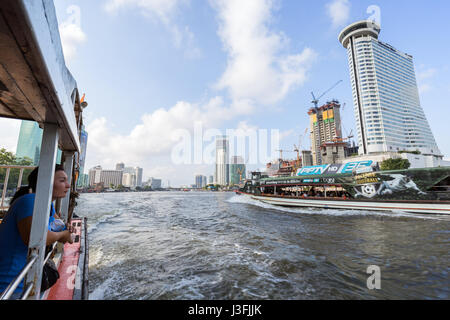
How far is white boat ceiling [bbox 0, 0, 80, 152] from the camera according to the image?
1010mm

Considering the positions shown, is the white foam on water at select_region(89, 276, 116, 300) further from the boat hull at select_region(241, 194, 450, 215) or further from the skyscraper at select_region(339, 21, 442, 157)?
the skyscraper at select_region(339, 21, 442, 157)

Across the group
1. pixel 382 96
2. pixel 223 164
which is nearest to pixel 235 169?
pixel 223 164

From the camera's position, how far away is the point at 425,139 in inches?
3652

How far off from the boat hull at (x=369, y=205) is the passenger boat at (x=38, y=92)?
20.8 m

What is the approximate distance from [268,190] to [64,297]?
26293 millimetres

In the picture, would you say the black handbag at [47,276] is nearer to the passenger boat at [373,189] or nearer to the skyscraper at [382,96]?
the passenger boat at [373,189]

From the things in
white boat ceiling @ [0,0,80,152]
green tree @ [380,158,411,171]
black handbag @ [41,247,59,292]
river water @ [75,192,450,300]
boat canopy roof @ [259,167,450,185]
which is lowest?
river water @ [75,192,450,300]

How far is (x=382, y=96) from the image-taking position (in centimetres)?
8850

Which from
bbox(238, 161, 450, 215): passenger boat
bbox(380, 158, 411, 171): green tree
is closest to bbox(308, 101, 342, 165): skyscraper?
bbox(380, 158, 411, 171): green tree

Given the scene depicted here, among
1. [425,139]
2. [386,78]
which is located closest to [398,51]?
[386,78]

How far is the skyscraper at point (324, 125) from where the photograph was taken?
122375 millimetres

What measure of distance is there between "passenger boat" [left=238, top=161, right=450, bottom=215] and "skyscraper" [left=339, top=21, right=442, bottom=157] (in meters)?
73.4

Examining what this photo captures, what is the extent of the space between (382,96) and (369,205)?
335ft

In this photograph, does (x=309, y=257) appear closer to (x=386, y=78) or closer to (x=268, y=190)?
(x=268, y=190)
